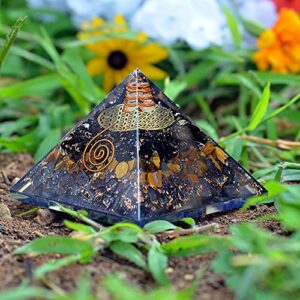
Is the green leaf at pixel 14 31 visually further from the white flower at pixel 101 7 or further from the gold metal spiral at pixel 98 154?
the white flower at pixel 101 7

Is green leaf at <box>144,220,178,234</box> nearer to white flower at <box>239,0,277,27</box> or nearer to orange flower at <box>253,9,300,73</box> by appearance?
orange flower at <box>253,9,300,73</box>

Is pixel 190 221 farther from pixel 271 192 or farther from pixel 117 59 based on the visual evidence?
pixel 117 59

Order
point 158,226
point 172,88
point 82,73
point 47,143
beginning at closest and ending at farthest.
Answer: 1. point 158,226
2. point 47,143
3. point 172,88
4. point 82,73

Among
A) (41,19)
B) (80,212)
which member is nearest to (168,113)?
(80,212)

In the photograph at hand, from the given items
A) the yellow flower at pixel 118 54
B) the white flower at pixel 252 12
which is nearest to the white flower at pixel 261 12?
the white flower at pixel 252 12

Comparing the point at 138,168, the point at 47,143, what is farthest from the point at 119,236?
the point at 47,143

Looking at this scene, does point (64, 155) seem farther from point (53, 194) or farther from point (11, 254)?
point (11, 254)
